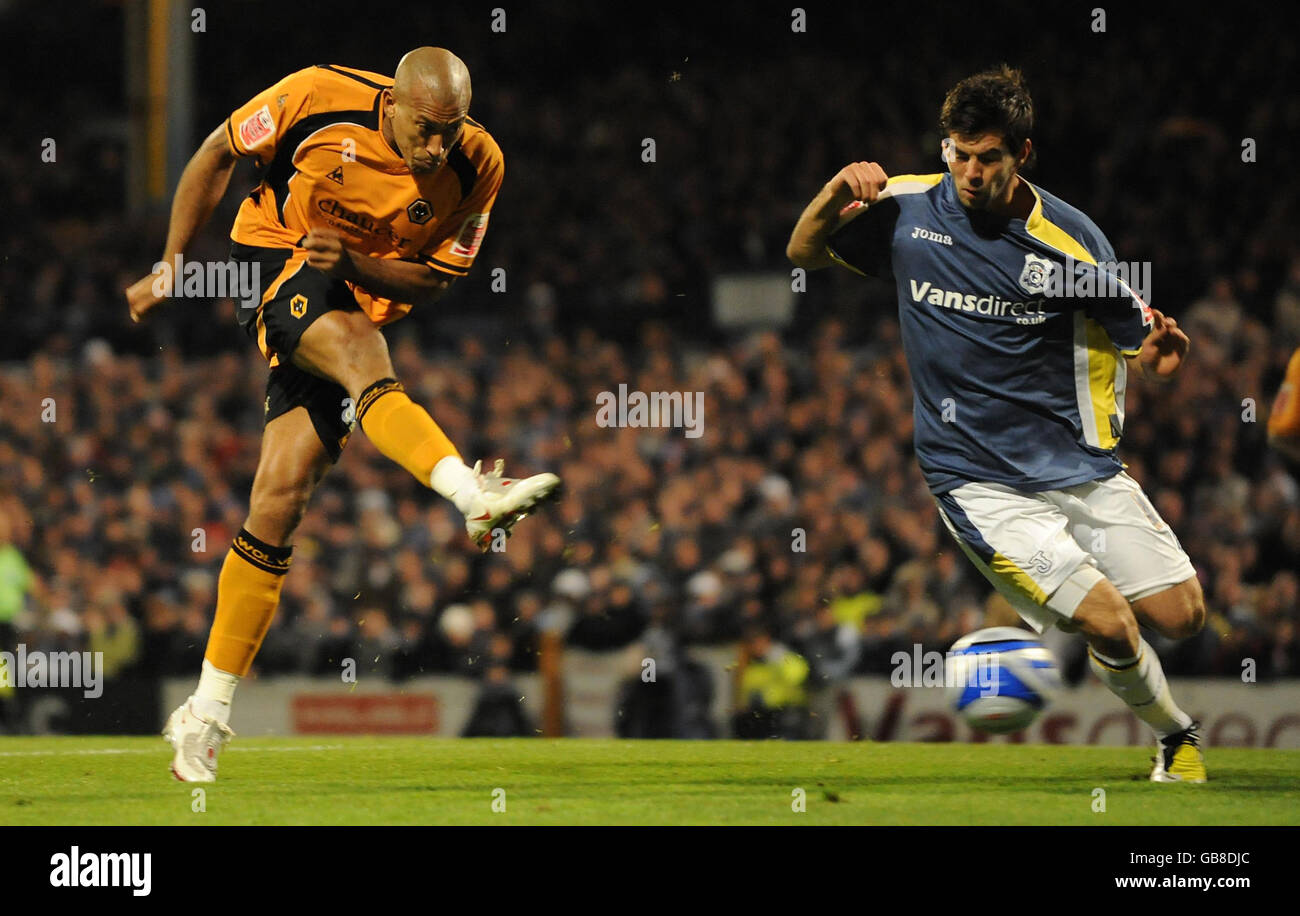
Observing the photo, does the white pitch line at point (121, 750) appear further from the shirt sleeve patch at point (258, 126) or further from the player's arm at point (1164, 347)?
the player's arm at point (1164, 347)

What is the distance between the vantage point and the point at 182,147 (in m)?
14.6

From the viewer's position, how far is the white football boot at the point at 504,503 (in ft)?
16.5

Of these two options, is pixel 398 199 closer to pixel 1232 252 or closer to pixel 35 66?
pixel 1232 252

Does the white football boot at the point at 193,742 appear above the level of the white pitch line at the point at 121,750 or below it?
above

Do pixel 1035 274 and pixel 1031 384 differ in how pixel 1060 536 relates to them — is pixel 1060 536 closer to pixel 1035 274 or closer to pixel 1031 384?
pixel 1031 384

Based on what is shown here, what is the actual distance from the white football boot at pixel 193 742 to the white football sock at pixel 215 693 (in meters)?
0.02

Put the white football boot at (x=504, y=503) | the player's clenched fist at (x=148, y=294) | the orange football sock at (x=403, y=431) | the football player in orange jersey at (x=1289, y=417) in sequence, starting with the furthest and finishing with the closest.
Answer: the player's clenched fist at (x=148, y=294)
the orange football sock at (x=403, y=431)
the white football boot at (x=504, y=503)
the football player in orange jersey at (x=1289, y=417)

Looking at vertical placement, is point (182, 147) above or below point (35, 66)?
below

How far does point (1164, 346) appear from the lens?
6066mm

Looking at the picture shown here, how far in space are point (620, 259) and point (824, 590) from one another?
505 cm

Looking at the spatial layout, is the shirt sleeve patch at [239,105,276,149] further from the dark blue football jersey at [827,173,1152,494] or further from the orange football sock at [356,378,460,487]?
the dark blue football jersey at [827,173,1152,494]

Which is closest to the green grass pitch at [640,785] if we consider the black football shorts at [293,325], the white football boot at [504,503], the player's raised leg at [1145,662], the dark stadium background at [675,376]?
the player's raised leg at [1145,662]

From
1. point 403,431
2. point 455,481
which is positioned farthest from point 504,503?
point 403,431

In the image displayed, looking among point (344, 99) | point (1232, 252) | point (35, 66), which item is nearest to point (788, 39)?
point (1232, 252)
